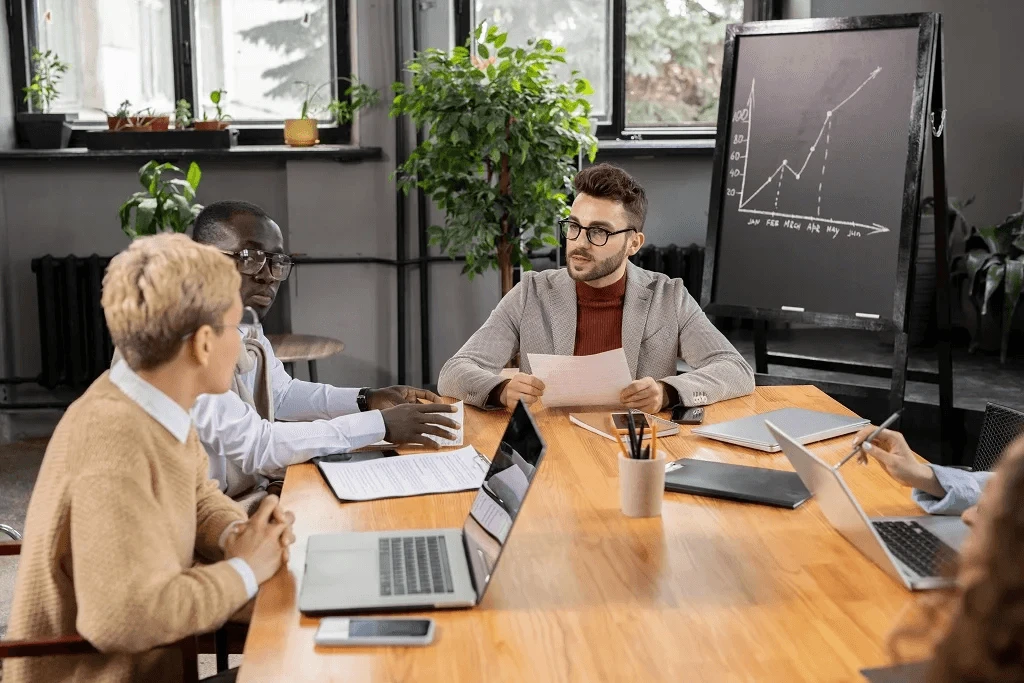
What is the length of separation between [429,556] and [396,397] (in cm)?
90

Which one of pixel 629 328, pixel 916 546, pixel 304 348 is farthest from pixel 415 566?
pixel 304 348

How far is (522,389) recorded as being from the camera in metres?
2.41

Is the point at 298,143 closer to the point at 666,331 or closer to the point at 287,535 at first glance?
the point at 666,331

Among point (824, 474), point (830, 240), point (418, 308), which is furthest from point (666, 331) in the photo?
point (418, 308)

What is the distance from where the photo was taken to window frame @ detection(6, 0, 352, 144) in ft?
15.8

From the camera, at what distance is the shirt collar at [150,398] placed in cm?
144

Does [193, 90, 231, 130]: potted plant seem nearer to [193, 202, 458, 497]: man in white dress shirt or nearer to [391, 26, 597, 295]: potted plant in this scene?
[391, 26, 597, 295]: potted plant

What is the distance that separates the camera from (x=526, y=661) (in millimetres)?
1276

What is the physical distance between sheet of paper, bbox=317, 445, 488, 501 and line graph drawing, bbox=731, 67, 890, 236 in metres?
1.90

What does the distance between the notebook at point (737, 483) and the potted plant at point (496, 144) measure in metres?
2.29

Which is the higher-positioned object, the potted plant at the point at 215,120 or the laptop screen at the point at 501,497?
the potted plant at the point at 215,120

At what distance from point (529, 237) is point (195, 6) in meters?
1.86

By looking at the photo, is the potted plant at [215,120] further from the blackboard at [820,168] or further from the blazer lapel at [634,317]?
the blazer lapel at [634,317]

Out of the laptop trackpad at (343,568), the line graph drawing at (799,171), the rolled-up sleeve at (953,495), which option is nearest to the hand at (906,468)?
the rolled-up sleeve at (953,495)
